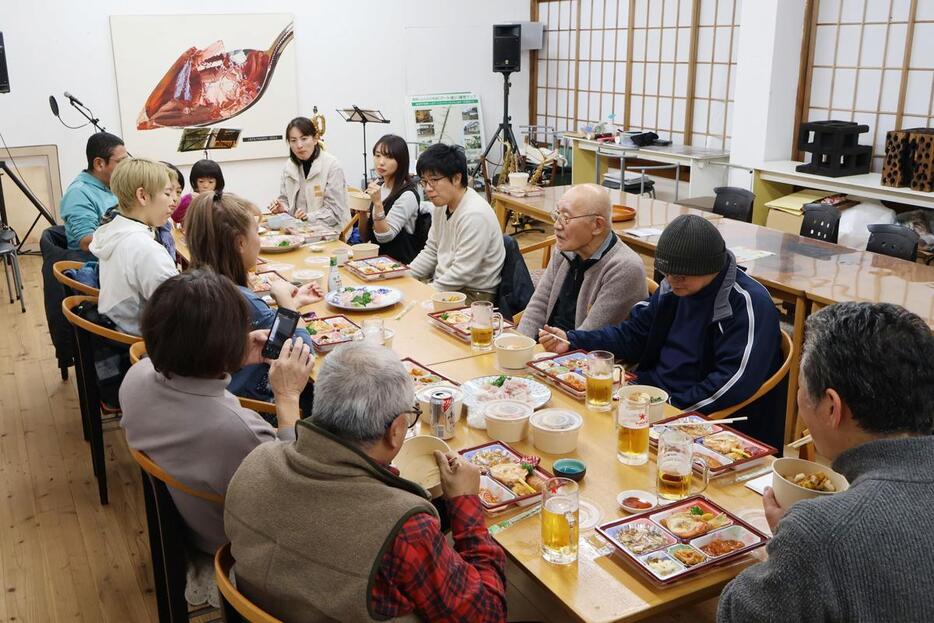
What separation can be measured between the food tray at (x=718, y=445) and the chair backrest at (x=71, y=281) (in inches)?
90.4

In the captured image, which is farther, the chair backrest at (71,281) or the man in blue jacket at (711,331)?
the chair backrest at (71,281)

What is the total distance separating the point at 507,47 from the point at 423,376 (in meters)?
6.81

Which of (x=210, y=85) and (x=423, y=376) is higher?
(x=210, y=85)

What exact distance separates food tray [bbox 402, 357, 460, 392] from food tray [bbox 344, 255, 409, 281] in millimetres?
1079

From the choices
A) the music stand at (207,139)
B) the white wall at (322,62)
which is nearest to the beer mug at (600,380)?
the music stand at (207,139)

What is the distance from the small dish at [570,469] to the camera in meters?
1.89

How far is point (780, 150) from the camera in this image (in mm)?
6562

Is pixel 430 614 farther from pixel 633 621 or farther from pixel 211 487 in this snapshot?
pixel 211 487

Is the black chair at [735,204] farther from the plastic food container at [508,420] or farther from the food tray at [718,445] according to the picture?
the plastic food container at [508,420]

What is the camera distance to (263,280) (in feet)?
11.7

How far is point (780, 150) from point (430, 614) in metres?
6.03

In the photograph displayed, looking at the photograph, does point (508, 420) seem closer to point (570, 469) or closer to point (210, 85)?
point (570, 469)

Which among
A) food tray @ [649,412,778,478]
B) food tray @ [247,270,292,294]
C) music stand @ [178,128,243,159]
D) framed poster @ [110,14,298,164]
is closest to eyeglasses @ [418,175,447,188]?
food tray @ [247,270,292,294]

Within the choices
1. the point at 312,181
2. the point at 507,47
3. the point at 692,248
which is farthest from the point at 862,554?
the point at 507,47
